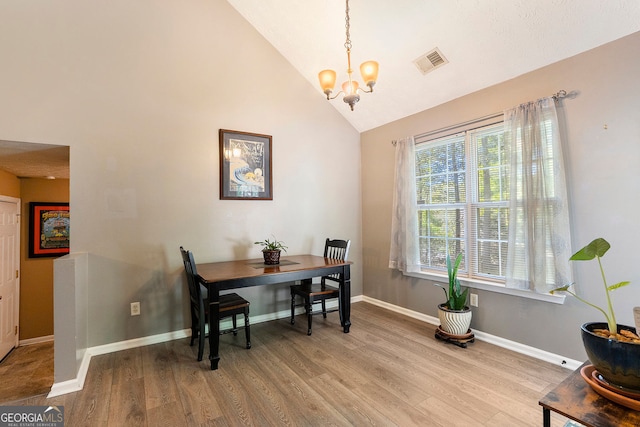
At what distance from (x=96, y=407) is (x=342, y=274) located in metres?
2.23

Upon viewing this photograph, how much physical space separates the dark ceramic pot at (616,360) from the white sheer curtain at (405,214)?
2.52 m

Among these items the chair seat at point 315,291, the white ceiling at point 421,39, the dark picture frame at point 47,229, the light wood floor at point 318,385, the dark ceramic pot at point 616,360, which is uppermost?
the white ceiling at point 421,39

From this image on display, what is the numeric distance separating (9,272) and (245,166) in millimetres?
3472

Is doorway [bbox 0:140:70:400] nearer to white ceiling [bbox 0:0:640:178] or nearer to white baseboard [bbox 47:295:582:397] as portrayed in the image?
white ceiling [bbox 0:0:640:178]

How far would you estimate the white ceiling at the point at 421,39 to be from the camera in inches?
88.7

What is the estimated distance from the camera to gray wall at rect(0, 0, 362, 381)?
103 inches

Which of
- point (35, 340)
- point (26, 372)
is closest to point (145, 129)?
point (26, 372)

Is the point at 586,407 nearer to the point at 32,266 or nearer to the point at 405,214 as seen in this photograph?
the point at 405,214

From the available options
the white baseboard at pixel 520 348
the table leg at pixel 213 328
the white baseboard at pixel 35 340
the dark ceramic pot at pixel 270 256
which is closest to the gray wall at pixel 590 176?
the white baseboard at pixel 520 348

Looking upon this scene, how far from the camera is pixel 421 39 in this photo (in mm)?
2871

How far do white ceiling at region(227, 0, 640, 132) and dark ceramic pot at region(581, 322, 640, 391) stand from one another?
229 centimetres

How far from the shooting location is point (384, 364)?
2.52m

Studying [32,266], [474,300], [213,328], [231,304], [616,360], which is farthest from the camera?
[32,266]

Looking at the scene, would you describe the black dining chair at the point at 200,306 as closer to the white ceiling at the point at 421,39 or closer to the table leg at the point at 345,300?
the table leg at the point at 345,300
